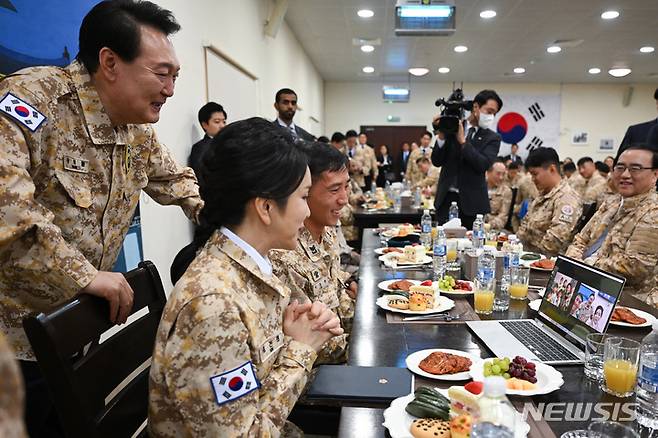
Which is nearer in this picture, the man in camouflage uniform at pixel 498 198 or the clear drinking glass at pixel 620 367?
the clear drinking glass at pixel 620 367

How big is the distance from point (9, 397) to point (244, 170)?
78cm

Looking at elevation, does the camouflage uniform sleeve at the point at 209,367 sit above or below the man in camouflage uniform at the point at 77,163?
below

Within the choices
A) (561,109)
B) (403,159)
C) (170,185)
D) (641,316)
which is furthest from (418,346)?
(561,109)

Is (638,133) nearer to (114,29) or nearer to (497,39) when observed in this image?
(114,29)

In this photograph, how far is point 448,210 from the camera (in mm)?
3977

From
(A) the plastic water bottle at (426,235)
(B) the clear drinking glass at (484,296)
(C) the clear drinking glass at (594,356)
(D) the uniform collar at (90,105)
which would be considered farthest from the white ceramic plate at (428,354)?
(A) the plastic water bottle at (426,235)

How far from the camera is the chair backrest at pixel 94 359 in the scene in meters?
0.86

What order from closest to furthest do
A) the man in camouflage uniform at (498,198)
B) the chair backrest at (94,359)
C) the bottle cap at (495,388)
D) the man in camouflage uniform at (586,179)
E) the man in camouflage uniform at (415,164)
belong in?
the bottle cap at (495,388) < the chair backrest at (94,359) < the man in camouflage uniform at (498,198) < the man in camouflage uniform at (586,179) < the man in camouflage uniform at (415,164)

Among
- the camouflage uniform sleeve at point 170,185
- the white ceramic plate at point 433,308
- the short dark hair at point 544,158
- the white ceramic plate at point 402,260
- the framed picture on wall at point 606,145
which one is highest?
the framed picture on wall at point 606,145

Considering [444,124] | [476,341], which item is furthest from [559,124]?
[476,341]

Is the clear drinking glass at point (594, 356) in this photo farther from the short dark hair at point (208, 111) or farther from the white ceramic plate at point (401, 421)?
the short dark hair at point (208, 111)

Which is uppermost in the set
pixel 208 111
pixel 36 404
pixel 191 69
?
pixel 191 69

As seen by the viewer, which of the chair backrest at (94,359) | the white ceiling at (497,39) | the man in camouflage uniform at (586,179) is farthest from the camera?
the man in camouflage uniform at (586,179)

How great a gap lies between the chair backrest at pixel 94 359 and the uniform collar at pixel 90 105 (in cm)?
45
